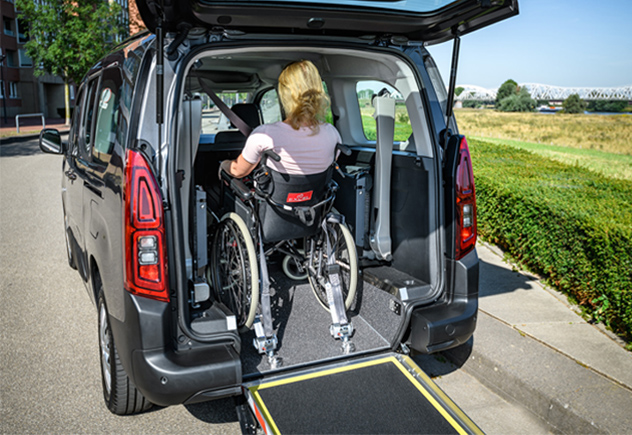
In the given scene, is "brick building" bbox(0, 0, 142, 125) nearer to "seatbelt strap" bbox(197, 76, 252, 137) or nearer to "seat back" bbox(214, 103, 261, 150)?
"seat back" bbox(214, 103, 261, 150)

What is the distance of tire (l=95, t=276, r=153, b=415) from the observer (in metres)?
2.99

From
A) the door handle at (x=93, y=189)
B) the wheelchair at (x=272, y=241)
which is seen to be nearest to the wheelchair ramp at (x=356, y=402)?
the wheelchair at (x=272, y=241)

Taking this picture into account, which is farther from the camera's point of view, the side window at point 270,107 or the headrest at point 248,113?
the side window at point 270,107

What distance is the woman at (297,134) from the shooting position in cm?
317

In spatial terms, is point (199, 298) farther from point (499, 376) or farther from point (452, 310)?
point (499, 376)

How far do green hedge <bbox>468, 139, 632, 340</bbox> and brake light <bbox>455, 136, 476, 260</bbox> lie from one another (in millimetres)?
1693

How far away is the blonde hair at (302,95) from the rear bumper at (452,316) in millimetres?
1258

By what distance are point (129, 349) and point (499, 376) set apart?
2.55 m

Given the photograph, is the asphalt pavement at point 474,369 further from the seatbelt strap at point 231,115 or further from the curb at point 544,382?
the seatbelt strap at point 231,115

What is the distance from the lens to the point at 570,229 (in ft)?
16.0

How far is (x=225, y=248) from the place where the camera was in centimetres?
361

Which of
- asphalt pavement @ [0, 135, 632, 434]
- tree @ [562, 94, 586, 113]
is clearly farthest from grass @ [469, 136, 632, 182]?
tree @ [562, 94, 586, 113]

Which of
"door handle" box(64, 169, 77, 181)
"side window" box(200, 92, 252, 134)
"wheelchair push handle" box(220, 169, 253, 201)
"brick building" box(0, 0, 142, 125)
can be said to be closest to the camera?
"wheelchair push handle" box(220, 169, 253, 201)

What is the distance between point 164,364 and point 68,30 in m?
32.6
